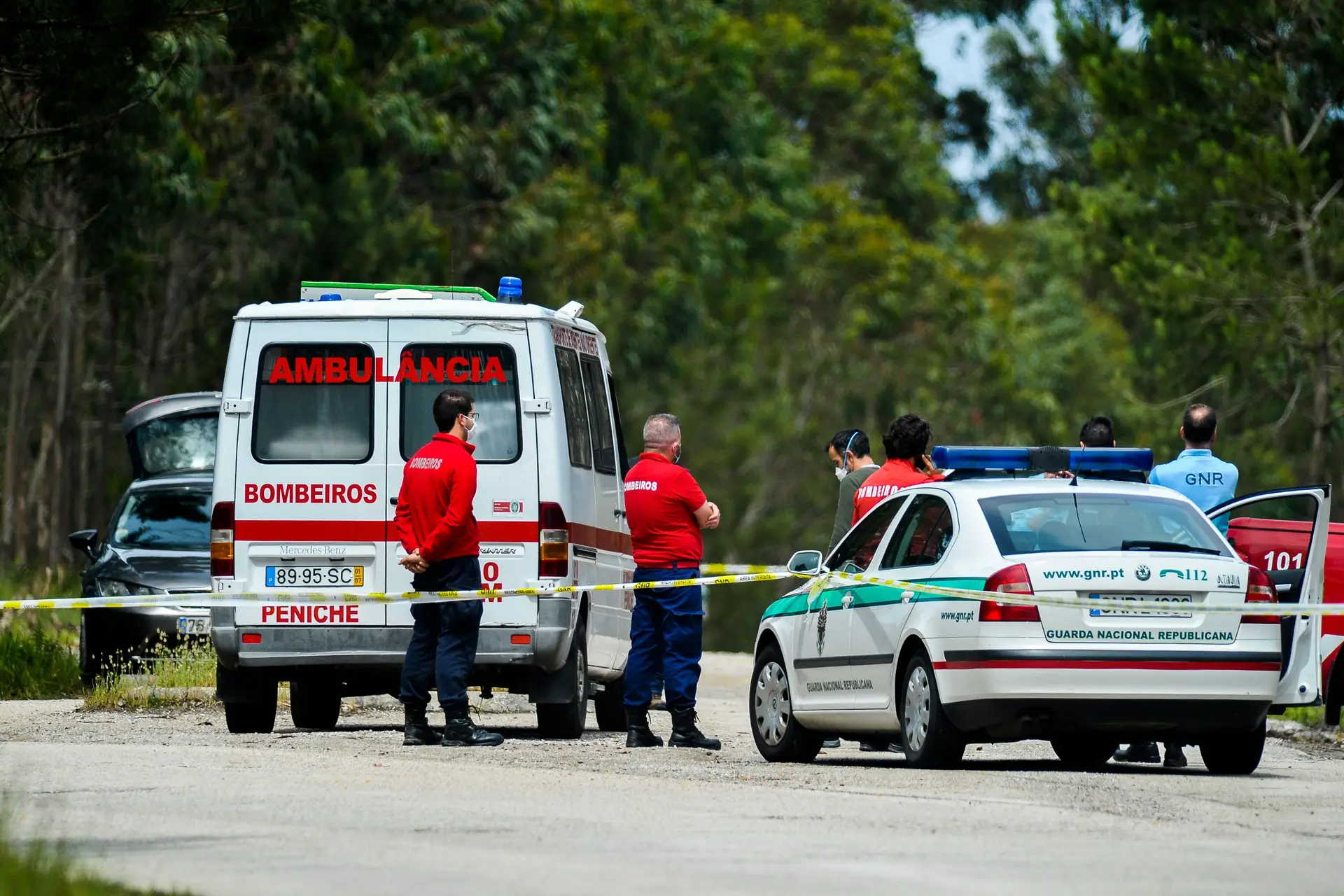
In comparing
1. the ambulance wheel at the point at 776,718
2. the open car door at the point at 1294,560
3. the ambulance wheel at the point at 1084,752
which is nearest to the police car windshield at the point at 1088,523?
the open car door at the point at 1294,560

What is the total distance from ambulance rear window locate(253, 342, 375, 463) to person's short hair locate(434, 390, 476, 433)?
0.91m

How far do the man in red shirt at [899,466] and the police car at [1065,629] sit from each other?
3.92 feet

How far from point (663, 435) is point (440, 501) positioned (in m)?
1.40

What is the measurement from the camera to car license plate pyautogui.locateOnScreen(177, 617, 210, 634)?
1847cm

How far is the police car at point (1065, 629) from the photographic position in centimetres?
1189

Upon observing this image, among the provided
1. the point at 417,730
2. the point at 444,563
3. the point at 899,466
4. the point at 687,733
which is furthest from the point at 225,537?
the point at 899,466

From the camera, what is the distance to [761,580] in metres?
14.2

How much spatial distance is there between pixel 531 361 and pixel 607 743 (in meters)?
2.31

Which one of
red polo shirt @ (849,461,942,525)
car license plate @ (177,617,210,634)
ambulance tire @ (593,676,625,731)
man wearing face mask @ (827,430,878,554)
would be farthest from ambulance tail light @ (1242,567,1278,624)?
car license plate @ (177,617,210,634)

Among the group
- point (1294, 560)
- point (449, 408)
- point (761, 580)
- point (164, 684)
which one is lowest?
point (164, 684)

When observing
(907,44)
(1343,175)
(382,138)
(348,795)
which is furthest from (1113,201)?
(348,795)

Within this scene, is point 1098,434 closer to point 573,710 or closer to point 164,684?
point 573,710

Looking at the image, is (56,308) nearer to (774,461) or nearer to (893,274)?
(893,274)

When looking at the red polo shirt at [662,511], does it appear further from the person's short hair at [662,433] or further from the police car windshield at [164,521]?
the police car windshield at [164,521]
